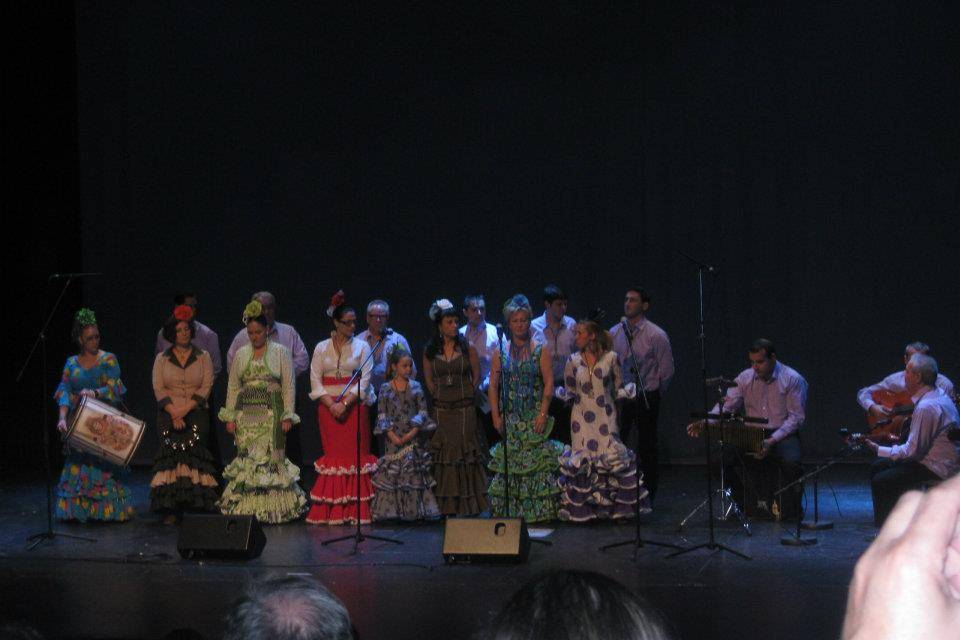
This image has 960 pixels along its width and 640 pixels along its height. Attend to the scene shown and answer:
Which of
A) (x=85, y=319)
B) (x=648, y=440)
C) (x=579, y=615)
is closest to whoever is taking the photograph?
(x=579, y=615)

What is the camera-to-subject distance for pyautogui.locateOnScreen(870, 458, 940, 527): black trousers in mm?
7094

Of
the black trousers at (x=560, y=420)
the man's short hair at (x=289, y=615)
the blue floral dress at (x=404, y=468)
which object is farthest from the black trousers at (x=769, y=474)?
the man's short hair at (x=289, y=615)

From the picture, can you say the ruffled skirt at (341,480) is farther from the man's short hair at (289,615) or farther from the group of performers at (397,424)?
the man's short hair at (289,615)

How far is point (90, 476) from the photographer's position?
317 inches

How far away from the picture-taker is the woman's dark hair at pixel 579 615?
3.01 ft

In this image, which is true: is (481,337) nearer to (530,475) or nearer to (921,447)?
(530,475)

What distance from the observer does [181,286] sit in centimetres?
1085

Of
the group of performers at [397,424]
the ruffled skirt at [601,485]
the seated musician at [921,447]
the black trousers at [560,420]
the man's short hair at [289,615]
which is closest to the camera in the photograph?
the man's short hair at [289,615]

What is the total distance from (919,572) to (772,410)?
7.34m

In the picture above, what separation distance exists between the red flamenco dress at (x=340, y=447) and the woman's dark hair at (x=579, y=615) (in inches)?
279

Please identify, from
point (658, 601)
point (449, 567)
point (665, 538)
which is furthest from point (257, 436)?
point (658, 601)

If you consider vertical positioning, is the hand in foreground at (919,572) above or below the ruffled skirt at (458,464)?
above

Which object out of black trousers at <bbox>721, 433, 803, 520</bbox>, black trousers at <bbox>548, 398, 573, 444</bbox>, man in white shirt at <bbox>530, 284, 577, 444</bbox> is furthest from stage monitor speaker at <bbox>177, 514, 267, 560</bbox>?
black trousers at <bbox>721, 433, 803, 520</bbox>

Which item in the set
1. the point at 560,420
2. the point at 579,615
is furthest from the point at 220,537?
the point at 579,615
